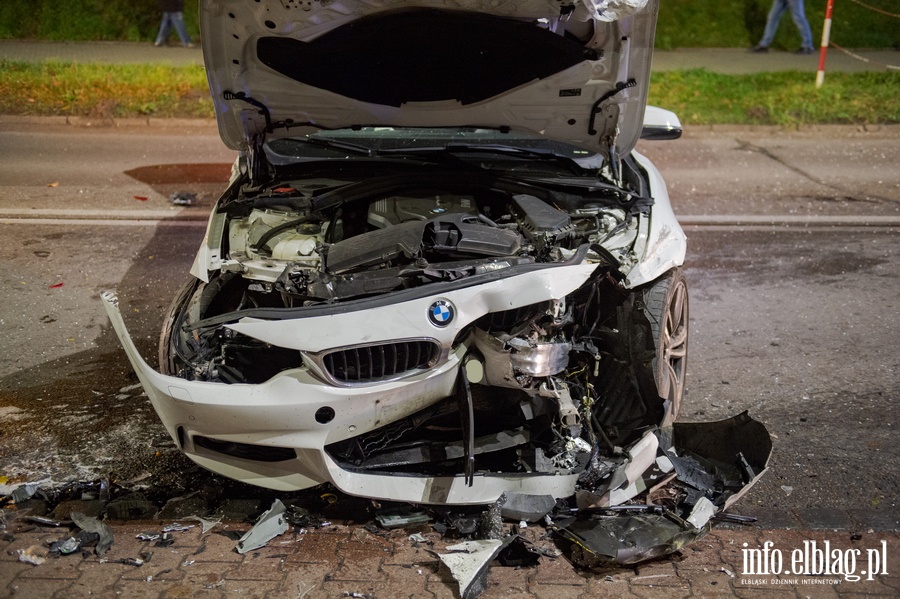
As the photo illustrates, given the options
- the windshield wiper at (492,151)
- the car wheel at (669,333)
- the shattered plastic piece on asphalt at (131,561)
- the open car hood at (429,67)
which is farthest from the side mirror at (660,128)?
the shattered plastic piece on asphalt at (131,561)

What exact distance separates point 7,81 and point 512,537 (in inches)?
391

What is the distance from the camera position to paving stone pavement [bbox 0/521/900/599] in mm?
3240

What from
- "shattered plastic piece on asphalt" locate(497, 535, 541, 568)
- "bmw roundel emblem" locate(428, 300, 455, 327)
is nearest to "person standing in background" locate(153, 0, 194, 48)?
"bmw roundel emblem" locate(428, 300, 455, 327)

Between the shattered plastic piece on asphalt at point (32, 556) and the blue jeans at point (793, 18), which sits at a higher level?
the blue jeans at point (793, 18)

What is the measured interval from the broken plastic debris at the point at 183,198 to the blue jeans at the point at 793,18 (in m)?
10.0

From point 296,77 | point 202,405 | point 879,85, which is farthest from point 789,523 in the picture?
point 879,85

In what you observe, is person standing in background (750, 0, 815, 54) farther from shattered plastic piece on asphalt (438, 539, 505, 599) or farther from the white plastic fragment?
shattered plastic piece on asphalt (438, 539, 505, 599)

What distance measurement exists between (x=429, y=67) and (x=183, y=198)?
397 cm

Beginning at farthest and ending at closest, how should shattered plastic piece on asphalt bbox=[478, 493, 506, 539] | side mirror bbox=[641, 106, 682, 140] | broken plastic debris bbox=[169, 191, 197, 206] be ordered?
1. broken plastic debris bbox=[169, 191, 197, 206]
2. side mirror bbox=[641, 106, 682, 140]
3. shattered plastic piece on asphalt bbox=[478, 493, 506, 539]

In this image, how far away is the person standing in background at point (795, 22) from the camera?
1343 cm

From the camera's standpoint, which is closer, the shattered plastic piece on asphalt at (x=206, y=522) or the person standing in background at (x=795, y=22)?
the shattered plastic piece on asphalt at (x=206, y=522)

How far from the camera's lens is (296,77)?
4539mm

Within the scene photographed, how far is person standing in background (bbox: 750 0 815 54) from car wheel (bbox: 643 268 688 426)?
10.8 meters

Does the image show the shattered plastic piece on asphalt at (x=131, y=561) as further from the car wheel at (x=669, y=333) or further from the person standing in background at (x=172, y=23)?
the person standing in background at (x=172, y=23)
